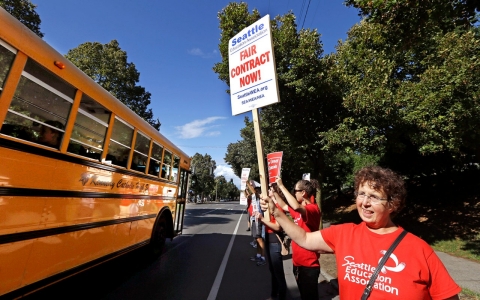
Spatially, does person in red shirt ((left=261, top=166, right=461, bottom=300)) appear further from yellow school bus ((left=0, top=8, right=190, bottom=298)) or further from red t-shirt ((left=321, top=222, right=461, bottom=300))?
yellow school bus ((left=0, top=8, right=190, bottom=298))

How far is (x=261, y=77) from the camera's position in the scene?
240 centimetres

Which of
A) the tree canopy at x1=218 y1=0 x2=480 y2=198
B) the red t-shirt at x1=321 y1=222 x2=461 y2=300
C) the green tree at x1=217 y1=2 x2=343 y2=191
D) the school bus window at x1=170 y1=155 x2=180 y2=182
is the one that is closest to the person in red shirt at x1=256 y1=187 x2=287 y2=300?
the red t-shirt at x1=321 y1=222 x2=461 y2=300

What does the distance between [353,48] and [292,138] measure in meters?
5.05

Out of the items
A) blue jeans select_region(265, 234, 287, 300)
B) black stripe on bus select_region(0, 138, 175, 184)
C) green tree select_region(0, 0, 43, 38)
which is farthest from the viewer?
green tree select_region(0, 0, 43, 38)

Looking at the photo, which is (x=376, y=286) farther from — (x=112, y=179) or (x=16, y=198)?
(x=112, y=179)

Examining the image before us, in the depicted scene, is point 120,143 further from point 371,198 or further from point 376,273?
point 376,273

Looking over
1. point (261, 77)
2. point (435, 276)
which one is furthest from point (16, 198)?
point (435, 276)

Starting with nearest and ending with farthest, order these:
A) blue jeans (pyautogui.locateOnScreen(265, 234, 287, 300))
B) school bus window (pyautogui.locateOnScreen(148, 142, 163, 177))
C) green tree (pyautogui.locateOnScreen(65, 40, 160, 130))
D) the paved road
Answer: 1. blue jeans (pyautogui.locateOnScreen(265, 234, 287, 300))
2. the paved road
3. school bus window (pyautogui.locateOnScreen(148, 142, 163, 177))
4. green tree (pyautogui.locateOnScreen(65, 40, 160, 130))

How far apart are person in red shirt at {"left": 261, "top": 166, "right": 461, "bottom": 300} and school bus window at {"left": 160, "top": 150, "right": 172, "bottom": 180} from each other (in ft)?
17.3

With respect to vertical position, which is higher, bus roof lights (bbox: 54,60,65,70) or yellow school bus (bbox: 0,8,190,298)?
bus roof lights (bbox: 54,60,65,70)

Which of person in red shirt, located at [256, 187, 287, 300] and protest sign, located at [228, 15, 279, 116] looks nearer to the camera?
protest sign, located at [228, 15, 279, 116]

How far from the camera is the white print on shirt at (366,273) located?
1.39 m

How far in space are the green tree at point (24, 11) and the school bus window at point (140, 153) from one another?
38.7ft

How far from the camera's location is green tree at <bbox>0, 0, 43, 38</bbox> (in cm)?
1198
